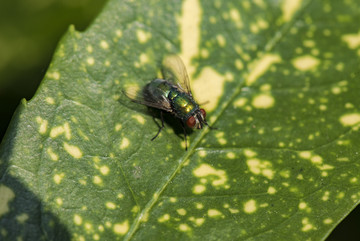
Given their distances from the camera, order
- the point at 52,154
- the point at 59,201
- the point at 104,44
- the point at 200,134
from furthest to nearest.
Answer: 1. the point at 200,134
2. the point at 104,44
3. the point at 52,154
4. the point at 59,201

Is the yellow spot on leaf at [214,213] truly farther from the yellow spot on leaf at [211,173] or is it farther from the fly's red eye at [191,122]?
the fly's red eye at [191,122]

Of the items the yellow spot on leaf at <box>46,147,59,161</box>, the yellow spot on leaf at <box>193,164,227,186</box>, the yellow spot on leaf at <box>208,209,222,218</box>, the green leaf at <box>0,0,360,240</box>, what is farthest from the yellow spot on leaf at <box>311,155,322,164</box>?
the yellow spot on leaf at <box>46,147,59,161</box>

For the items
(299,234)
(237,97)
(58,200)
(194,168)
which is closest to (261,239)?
(299,234)

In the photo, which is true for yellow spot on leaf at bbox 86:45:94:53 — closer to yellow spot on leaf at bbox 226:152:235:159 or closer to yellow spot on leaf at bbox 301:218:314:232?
yellow spot on leaf at bbox 226:152:235:159

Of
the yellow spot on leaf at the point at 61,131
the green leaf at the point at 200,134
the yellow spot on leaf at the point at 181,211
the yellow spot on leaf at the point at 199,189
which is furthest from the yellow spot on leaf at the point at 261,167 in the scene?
the yellow spot on leaf at the point at 61,131

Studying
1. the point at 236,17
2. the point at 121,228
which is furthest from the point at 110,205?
the point at 236,17

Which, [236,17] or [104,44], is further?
[236,17]

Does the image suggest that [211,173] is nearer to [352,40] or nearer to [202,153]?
[202,153]

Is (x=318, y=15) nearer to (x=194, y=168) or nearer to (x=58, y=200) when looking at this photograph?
(x=194, y=168)
